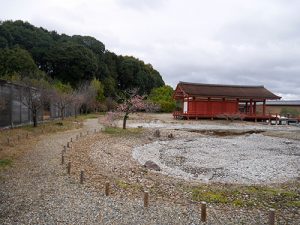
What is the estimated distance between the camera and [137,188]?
28.7 feet

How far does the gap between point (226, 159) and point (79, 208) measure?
31.4ft

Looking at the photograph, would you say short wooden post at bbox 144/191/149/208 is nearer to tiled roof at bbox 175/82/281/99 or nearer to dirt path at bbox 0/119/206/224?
dirt path at bbox 0/119/206/224

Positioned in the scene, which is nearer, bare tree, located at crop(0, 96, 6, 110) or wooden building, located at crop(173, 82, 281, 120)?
bare tree, located at crop(0, 96, 6, 110)

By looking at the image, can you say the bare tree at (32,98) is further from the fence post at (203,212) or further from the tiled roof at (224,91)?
the tiled roof at (224,91)

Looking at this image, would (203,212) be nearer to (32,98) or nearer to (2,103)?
(2,103)

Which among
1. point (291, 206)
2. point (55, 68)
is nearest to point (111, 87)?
point (55, 68)

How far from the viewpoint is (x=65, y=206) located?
23.0ft

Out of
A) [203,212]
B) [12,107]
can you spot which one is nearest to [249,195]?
[203,212]

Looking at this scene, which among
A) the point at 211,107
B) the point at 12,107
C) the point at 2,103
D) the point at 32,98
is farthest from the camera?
the point at 211,107

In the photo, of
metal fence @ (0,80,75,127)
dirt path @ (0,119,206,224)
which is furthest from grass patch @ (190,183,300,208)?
metal fence @ (0,80,75,127)

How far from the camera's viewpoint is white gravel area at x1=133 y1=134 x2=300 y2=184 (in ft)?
37.8

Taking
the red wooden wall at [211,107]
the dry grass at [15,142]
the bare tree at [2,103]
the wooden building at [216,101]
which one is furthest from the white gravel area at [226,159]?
the red wooden wall at [211,107]

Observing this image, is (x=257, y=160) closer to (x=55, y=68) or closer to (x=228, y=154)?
(x=228, y=154)

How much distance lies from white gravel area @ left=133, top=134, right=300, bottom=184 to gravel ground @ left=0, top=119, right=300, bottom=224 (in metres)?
3.82
